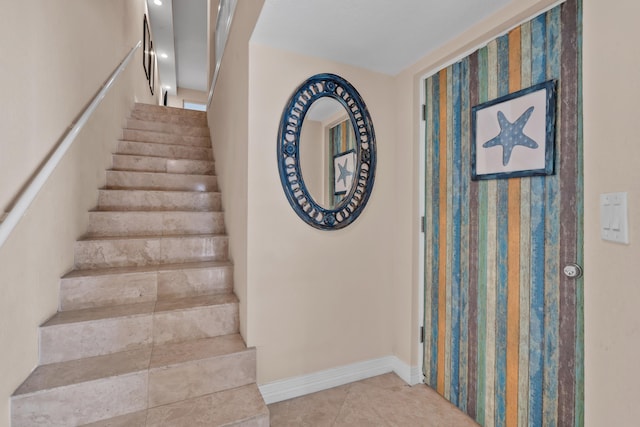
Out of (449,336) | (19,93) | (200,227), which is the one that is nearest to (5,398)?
(19,93)

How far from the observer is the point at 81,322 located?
157cm

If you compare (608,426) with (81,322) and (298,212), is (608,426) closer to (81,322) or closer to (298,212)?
(298,212)

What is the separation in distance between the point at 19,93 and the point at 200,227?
4.49ft

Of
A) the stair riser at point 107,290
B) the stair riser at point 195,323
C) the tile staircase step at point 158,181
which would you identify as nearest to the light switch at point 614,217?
the stair riser at point 195,323

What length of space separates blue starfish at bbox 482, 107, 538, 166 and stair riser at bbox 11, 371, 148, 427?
6.64 feet

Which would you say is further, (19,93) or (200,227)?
(200,227)

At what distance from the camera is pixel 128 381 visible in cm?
144

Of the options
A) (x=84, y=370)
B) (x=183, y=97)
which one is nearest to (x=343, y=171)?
(x=84, y=370)

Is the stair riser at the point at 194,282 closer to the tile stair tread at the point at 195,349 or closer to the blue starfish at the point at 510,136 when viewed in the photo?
the tile stair tread at the point at 195,349

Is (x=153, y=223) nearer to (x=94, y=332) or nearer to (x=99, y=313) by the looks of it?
(x=99, y=313)

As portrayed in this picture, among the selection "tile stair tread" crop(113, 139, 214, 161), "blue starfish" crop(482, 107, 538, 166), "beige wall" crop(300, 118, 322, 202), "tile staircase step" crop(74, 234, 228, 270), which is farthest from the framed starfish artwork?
"tile stair tread" crop(113, 139, 214, 161)

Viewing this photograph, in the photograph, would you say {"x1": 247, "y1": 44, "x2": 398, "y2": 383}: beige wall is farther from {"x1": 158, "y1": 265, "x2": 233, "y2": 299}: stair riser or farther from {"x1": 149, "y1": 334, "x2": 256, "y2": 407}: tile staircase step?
{"x1": 158, "y1": 265, "x2": 233, "y2": 299}: stair riser

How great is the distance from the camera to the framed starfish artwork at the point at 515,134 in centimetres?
129

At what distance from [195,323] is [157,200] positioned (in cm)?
122
